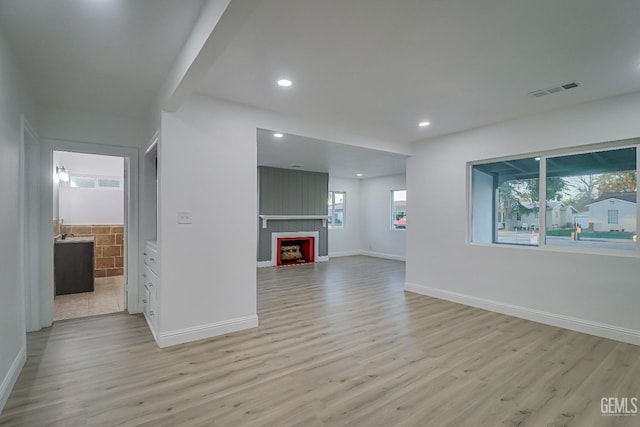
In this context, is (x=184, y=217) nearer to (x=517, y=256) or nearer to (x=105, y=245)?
(x=517, y=256)

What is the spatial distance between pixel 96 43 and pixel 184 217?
1.55 meters

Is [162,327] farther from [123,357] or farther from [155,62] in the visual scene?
[155,62]

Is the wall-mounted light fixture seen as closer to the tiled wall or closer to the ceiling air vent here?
the tiled wall

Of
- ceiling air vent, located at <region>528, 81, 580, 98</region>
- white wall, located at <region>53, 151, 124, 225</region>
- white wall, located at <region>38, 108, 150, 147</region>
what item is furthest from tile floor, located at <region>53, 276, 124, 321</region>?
ceiling air vent, located at <region>528, 81, 580, 98</region>

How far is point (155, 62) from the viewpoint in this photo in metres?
2.53

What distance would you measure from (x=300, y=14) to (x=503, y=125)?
335cm

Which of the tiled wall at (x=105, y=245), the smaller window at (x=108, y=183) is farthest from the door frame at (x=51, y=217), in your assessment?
the smaller window at (x=108, y=183)

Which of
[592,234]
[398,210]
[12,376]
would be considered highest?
[398,210]

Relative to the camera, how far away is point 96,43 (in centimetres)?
224

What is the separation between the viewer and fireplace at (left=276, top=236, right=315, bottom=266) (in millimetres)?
8086

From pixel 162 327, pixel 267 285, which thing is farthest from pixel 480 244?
pixel 162 327

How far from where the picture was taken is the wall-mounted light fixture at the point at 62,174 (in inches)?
224

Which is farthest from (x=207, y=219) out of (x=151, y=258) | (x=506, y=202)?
(x=506, y=202)

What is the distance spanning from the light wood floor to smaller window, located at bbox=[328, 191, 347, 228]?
562 cm
